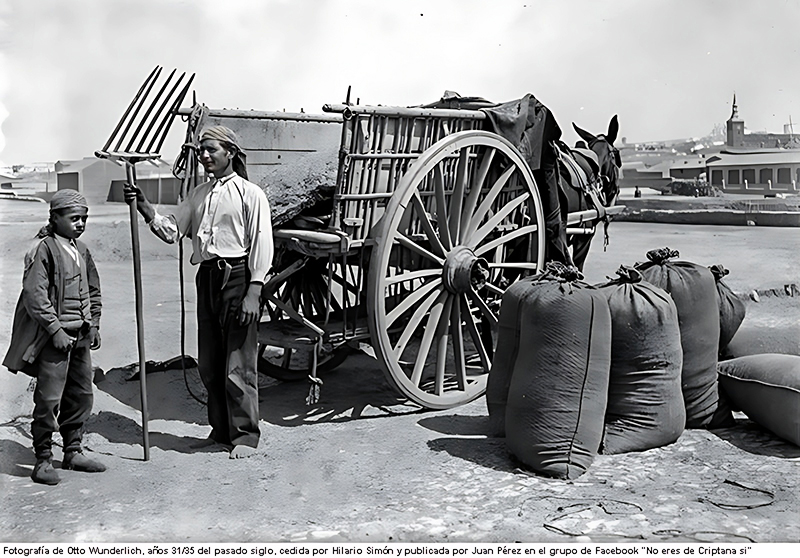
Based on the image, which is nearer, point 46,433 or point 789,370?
point 46,433

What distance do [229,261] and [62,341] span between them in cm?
93

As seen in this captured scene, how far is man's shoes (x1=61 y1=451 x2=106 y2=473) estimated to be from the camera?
4309 mm

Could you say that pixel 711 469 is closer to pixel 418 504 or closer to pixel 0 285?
pixel 418 504

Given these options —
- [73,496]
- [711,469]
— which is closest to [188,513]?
[73,496]

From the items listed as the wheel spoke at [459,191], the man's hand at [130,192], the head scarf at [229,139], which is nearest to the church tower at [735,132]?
the wheel spoke at [459,191]

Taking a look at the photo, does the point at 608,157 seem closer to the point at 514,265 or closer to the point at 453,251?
the point at 514,265

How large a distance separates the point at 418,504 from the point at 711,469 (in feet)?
5.06

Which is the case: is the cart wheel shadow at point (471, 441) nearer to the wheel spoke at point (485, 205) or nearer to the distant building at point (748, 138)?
the wheel spoke at point (485, 205)

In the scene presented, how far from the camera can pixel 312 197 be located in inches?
202

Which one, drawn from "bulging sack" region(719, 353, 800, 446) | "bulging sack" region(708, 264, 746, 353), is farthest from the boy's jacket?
"bulging sack" region(708, 264, 746, 353)

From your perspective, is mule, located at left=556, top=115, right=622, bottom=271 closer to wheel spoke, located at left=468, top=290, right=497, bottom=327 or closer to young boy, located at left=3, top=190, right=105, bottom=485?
wheel spoke, located at left=468, top=290, right=497, bottom=327

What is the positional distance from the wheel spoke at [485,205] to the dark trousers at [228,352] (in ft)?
5.05

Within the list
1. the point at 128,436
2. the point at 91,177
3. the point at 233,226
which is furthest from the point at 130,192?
the point at 91,177

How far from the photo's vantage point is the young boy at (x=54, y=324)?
4.03 metres
